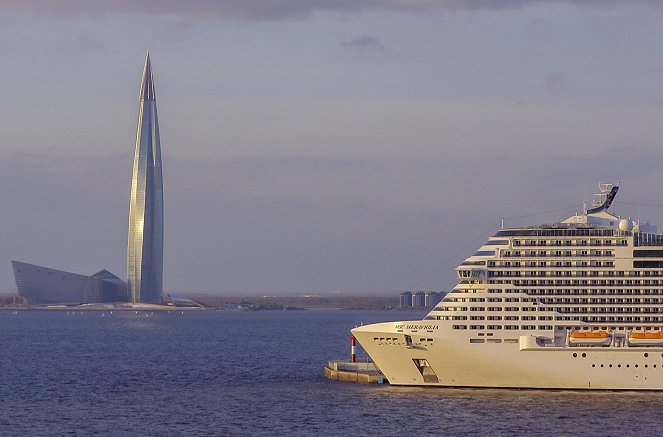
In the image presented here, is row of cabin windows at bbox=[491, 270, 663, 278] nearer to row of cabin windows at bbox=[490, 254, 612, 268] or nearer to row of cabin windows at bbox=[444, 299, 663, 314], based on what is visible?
row of cabin windows at bbox=[490, 254, 612, 268]

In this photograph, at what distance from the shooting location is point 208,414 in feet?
221

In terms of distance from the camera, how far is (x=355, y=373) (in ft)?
275

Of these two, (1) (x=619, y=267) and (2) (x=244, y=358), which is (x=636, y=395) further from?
(2) (x=244, y=358)

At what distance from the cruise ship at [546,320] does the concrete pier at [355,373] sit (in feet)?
18.7

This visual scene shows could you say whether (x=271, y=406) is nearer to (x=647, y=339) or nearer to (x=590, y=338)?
(x=590, y=338)

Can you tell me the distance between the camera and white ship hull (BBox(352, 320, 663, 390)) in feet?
235

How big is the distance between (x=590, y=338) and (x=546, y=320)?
8.85 ft

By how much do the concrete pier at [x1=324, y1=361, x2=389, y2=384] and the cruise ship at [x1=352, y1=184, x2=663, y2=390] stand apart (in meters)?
5.70

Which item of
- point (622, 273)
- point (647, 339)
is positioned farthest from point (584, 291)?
point (647, 339)

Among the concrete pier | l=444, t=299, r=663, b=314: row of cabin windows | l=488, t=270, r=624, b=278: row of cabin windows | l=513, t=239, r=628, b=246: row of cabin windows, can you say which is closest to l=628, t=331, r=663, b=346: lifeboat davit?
l=444, t=299, r=663, b=314: row of cabin windows

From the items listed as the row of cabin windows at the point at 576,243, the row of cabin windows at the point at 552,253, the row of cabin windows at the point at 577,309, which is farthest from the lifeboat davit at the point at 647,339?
the row of cabin windows at the point at 576,243

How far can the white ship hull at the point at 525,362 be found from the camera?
7169 centimetres

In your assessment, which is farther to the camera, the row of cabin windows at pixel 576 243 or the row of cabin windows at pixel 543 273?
the row of cabin windows at pixel 576 243

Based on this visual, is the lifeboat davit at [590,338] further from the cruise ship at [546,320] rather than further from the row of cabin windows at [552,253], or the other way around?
the row of cabin windows at [552,253]
